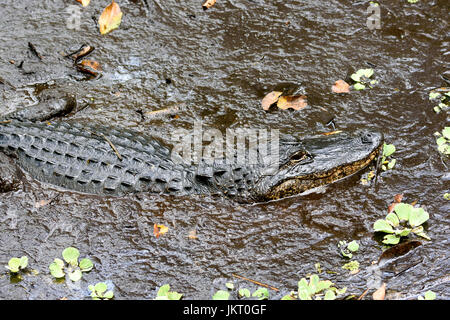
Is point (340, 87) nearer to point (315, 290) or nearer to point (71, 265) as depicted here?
point (315, 290)

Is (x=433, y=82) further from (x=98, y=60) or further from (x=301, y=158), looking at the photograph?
(x=98, y=60)

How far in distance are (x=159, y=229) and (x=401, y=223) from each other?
6.55 feet

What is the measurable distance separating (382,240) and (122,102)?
116 inches

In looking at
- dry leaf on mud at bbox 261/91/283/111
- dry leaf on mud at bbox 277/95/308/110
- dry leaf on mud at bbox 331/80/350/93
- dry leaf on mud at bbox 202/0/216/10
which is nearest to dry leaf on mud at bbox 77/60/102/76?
dry leaf on mud at bbox 202/0/216/10

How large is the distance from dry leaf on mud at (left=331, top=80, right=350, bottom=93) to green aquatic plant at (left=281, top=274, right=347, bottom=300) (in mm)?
2331

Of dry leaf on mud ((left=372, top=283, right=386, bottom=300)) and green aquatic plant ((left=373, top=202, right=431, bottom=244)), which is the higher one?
green aquatic plant ((left=373, top=202, right=431, bottom=244))

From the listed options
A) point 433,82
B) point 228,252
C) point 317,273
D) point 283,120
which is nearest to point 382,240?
point 317,273

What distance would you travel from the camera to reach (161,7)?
6.01 meters

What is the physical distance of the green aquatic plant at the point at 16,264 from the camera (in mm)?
3547

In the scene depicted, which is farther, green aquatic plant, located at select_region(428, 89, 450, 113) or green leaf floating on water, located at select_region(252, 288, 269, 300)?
green aquatic plant, located at select_region(428, 89, 450, 113)

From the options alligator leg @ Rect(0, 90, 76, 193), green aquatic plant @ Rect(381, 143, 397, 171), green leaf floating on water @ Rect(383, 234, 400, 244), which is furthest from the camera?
alligator leg @ Rect(0, 90, 76, 193)

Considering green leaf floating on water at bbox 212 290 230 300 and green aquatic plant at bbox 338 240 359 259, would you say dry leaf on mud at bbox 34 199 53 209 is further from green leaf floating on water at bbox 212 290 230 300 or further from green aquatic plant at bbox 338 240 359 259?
green aquatic plant at bbox 338 240 359 259
